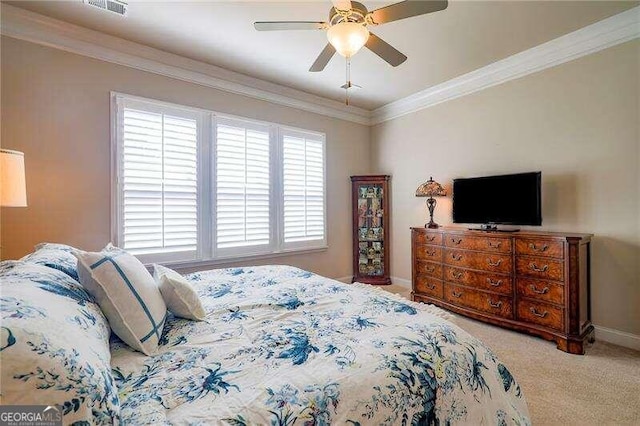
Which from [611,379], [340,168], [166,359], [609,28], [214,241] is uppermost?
[609,28]

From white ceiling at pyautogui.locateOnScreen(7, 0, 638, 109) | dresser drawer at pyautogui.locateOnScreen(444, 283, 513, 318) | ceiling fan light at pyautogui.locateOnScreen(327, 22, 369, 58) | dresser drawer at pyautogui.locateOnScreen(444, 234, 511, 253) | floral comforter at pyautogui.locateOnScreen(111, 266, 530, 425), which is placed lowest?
dresser drawer at pyautogui.locateOnScreen(444, 283, 513, 318)

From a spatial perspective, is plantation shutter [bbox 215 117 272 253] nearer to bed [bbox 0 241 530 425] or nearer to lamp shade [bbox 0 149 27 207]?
lamp shade [bbox 0 149 27 207]

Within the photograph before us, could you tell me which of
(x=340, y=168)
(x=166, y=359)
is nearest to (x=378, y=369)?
(x=166, y=359)

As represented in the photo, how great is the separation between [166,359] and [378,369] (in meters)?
0.79

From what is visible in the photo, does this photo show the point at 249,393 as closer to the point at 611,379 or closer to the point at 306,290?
the point at 306,290

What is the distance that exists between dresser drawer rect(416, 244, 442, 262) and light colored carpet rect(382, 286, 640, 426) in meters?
0.96

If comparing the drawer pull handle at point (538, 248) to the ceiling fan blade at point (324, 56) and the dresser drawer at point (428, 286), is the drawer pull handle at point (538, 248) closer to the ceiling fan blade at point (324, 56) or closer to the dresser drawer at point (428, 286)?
the dresser drawer at point (428, 286)

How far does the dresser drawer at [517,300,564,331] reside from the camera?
2580mm

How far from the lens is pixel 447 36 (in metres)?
2.81

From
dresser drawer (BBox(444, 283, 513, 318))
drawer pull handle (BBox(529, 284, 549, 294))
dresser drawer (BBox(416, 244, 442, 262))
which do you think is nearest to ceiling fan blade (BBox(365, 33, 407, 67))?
dresser drawer (BBox(416, 244, 442, 262))

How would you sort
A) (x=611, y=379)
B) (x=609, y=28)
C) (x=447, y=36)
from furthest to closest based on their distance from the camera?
(x=447, y=36), (x=609, y=28), (x=611, y=379)

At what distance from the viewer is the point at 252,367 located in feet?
3.37

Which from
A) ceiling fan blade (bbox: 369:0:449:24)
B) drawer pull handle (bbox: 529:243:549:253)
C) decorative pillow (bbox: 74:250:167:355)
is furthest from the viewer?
drawer pull handle (bbox: 529:243:549:253)

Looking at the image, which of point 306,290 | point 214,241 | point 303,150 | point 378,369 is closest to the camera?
point 378,369
